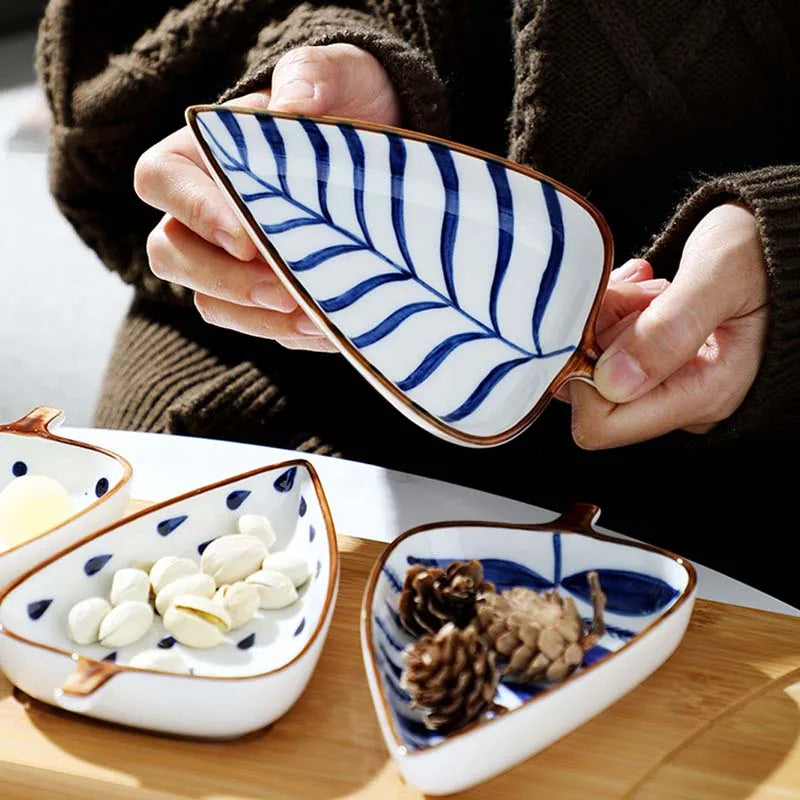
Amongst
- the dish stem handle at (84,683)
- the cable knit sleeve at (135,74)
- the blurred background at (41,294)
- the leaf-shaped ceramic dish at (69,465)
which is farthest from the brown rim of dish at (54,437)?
the blurred background at (41,294)

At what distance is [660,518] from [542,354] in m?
0.23

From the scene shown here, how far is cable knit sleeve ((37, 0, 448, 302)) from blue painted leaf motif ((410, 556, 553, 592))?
0.89 ft

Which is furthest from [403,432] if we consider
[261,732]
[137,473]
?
[261,732]

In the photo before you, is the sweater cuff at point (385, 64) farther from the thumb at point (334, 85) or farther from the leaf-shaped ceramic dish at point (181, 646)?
the leaf-shaped ceramic dish at point (181, 646)

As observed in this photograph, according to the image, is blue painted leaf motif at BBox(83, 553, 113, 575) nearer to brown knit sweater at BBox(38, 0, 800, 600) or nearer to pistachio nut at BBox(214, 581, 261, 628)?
pistachio nut at BBox(214, 581, 261, 628)

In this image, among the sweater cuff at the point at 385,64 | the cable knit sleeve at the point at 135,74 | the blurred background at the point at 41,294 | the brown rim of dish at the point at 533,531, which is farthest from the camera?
the blurred background at the point at 41,294

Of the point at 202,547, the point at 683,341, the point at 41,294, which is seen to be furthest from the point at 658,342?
the point at 41,294

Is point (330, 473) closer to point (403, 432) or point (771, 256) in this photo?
point (403, 432)

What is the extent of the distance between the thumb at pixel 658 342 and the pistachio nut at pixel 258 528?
161 millimetres

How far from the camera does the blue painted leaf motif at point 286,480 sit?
0.52 meters

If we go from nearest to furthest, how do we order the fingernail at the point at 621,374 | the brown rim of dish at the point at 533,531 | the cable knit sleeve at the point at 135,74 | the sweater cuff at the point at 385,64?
1. the brown rim of dish at the point at 533,531
2. the fingernail at the point at 621,374
3. the sweater cuff at the point at 385,64
4. the cable knit sleeve at the point at 135,74

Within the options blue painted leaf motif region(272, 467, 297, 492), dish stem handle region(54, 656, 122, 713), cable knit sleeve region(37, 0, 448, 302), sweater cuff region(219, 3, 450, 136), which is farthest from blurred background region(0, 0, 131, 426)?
dish stem handle region(54, 656, 122, 713)

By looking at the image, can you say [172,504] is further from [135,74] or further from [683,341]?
[135,74]

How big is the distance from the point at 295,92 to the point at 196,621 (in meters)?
0.26
